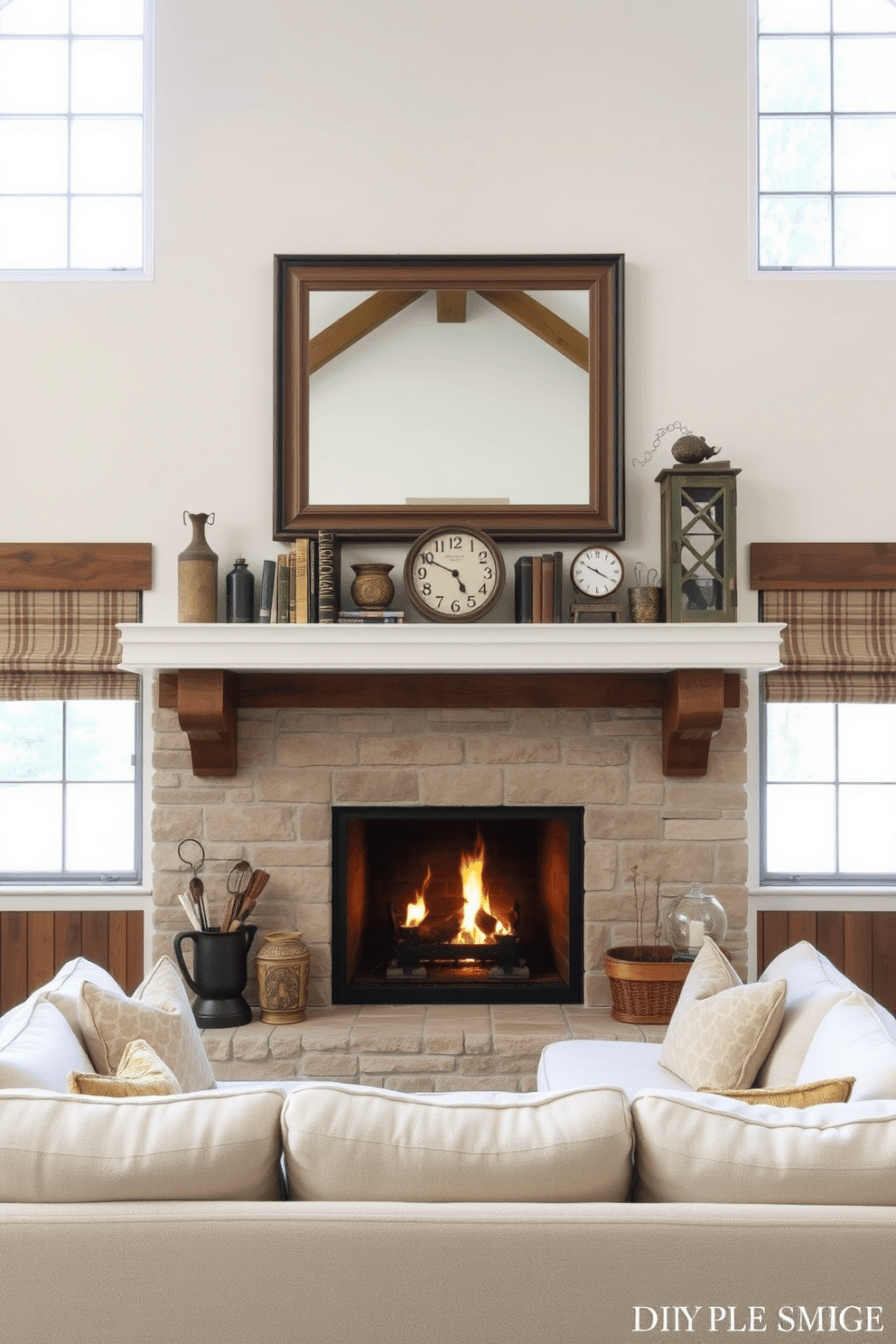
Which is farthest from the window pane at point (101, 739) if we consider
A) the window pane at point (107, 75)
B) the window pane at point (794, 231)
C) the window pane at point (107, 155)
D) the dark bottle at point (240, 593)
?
the window pane at point (794, 231)

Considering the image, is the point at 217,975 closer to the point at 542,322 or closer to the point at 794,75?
the point at 542,322

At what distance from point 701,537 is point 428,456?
978 millimetres

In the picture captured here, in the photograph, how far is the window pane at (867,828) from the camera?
12.9ft

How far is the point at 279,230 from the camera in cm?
379

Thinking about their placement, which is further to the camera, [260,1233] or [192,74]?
[192,74]

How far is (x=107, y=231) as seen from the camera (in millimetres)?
3945

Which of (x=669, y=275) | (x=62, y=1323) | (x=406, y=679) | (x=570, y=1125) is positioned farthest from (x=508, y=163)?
(x=62, y=1323)

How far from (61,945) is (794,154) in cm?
389

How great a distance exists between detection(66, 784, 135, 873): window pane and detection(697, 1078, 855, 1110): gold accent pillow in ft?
8.87

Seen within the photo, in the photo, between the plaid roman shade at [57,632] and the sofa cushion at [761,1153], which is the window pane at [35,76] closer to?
the plaid roman shade at [57,632]

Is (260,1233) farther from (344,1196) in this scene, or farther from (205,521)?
(205,521)

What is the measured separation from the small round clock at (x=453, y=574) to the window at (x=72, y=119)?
1611 millimetres

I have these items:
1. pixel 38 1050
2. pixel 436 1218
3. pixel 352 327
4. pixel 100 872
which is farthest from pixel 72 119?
pixel 436 1218

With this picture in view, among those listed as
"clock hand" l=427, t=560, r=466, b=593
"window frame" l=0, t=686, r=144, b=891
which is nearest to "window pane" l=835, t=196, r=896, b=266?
"clock hand" l=427, t=560, r=466, b=593
